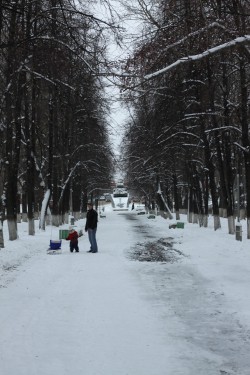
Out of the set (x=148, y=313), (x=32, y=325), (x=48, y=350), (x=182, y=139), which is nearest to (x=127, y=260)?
(x=148, y=313)

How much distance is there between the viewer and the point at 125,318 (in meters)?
6.80

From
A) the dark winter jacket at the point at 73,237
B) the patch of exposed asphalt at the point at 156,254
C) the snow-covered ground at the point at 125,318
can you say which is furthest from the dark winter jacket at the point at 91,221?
the snow-covered ground at the point at 125,318

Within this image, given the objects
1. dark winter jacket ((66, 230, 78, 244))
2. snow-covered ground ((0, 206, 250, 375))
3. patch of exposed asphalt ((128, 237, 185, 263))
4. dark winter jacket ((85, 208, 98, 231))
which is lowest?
patch of exposed asphalt ((128, 237, 185, 263))

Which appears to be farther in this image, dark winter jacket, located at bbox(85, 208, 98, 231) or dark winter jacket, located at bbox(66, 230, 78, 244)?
dark winter jacket, located at bbox(85, 208, 98, 231)

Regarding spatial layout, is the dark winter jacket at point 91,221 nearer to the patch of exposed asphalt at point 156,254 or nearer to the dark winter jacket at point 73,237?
the dark winter jacket at point 73,237

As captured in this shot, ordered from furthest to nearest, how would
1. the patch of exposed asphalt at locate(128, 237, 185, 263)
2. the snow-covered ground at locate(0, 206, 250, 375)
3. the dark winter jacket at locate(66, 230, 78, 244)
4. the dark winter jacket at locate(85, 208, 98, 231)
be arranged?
the dark winter jacket at locate(85, 208, 98, 231)
the dark winter jacket at locate(66, 230, 78, 244)
the patch of exposed asphalt at locate(128, 237, 185, 263)
the snow-covered ground at locate(0, 206, 250, 375)

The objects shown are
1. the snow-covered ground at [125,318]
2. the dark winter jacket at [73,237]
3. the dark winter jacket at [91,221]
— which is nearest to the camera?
the snow-covered ground at [125,318]

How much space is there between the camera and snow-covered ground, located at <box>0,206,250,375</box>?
489cm

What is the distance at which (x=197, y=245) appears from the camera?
18797 mm

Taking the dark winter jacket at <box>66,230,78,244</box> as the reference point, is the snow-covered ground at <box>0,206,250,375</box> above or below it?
below

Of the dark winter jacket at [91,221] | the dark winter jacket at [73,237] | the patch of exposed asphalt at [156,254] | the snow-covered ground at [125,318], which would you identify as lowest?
the patch of exposed asphalt at [156,254]

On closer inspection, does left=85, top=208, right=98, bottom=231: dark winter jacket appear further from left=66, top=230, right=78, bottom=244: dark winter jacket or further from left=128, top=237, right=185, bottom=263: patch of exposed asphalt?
left=128, top=237, right=185, bottom=263: patch of exposed asphalt

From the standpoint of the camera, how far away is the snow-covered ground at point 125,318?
16.0ft

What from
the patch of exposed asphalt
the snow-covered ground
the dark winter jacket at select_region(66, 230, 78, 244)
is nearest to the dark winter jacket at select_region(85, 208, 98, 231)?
the dark winter jacket at select_region(66, 230, 78, 244)
